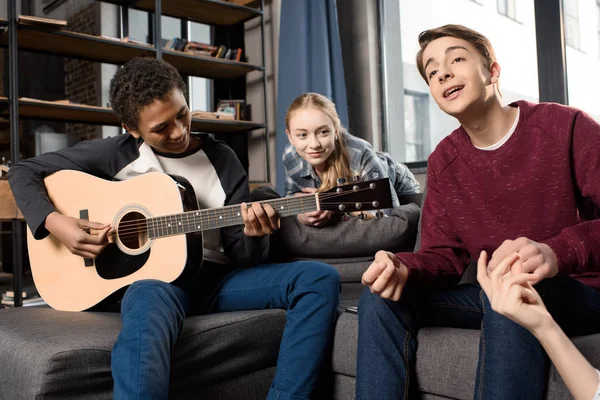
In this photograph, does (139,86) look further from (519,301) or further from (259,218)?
(519,301)

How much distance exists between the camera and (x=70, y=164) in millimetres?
1754

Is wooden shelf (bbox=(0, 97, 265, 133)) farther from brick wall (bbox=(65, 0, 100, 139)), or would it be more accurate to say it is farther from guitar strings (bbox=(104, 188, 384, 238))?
guitar strings (bbox=(104, 188, 384, 238))

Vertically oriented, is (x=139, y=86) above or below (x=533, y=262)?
above

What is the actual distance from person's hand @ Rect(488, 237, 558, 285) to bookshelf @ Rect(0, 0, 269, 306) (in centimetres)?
271

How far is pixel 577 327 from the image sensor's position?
114cm

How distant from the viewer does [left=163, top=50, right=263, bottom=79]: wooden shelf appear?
13.0ft

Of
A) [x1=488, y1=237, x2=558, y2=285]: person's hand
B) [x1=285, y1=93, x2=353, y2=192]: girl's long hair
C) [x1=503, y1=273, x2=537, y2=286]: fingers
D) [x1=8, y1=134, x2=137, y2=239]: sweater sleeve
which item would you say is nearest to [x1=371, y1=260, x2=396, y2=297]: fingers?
[x1=488, y1=237, x2=558, y2=285]: person's hand

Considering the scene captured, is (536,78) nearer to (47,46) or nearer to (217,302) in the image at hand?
(217,302)

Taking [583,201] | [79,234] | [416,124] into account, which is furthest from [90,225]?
[416,124]

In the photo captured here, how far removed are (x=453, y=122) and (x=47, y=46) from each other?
2.64 meters

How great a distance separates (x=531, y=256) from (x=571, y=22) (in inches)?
102

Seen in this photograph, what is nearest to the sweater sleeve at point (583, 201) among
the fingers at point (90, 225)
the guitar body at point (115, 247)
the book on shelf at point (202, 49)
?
the guitar body at point (115, 247)

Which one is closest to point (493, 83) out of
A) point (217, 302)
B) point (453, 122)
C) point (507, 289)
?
point (507, 289)

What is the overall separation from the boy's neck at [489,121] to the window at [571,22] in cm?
208
